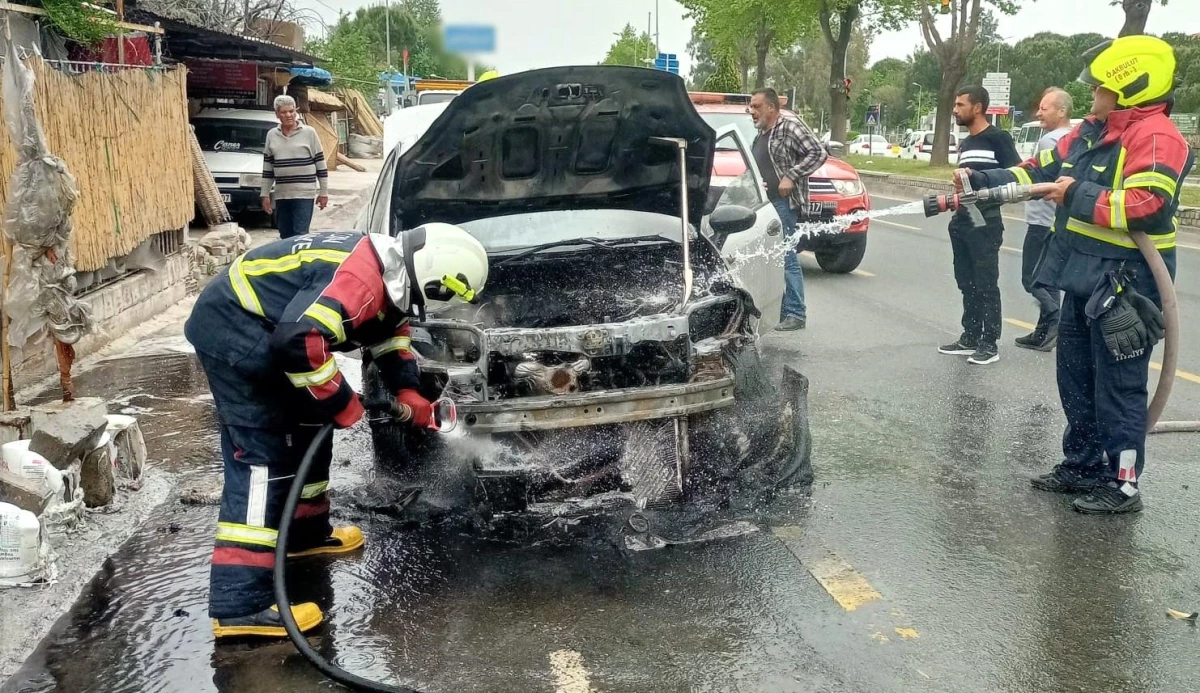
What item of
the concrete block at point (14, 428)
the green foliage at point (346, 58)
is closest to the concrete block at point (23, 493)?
the concrete block at point (14, 428)

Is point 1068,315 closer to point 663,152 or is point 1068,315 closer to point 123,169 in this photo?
point 663,152

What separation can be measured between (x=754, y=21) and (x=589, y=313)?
38.5 meters

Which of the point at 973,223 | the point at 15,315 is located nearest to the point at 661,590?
the point at 15,315

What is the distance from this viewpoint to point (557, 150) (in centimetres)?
571

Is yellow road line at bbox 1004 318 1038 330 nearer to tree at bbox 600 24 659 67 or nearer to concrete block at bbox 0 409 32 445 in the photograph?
concrete block at bbox 0 409 32 445

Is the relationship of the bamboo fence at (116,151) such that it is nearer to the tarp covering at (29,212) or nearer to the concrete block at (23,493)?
the tarp covering at (29,212)

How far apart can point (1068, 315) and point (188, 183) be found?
324 inches

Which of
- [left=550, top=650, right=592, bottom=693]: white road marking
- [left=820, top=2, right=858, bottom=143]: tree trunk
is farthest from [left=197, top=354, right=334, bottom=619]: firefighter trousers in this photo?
[left=820, top=2, right=858, bottom=143]: tree trunk

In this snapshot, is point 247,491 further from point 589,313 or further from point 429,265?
point 589,313

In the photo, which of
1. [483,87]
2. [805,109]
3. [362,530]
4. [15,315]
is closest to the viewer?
[362,530]

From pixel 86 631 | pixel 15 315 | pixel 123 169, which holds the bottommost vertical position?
pixel 86 631

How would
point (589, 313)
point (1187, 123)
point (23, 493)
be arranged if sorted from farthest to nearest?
1. point (1187, 123)
2. point (589, 313)
3. point (23, 493)

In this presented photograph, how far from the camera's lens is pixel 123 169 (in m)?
8.44

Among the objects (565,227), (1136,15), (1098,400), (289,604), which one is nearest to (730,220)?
(565,227)
